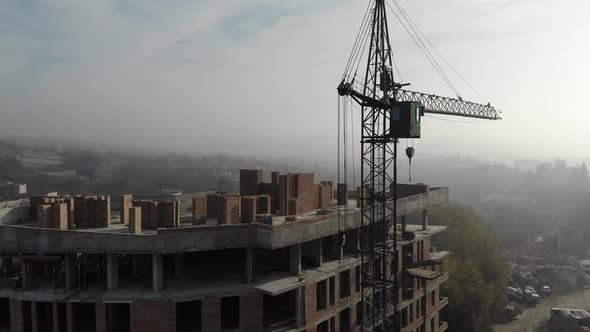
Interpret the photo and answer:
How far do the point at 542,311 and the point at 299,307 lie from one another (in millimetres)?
58428

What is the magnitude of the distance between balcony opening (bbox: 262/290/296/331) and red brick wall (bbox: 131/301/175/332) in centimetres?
603

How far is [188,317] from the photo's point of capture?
89.5ft

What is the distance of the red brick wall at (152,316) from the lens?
73.5ft

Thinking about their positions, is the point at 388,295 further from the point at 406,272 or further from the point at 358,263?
the point at 358,263

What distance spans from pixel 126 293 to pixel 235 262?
27.9 ft

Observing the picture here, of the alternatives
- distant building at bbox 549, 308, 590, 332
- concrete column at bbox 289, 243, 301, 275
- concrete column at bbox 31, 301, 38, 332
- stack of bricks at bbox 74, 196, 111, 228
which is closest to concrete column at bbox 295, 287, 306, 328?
concrete column at bbox 289, 243, 301, 275

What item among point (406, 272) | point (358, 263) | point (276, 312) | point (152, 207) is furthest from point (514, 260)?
point (152, 207)

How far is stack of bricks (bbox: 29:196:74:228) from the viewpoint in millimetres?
26755

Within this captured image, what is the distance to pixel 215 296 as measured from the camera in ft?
76.2

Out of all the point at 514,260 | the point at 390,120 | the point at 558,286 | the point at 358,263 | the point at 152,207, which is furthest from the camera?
the point at 514,260

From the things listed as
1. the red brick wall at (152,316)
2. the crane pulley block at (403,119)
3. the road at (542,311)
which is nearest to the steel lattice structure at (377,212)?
the crane pulley block at (403,119)

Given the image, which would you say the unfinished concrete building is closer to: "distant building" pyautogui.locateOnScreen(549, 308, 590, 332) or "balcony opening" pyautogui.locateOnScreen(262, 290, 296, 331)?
"balcony opening" pyautogui.locateOnScreen(262, 290, 296, 331)

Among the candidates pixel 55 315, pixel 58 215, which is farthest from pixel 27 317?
pixel 58 215

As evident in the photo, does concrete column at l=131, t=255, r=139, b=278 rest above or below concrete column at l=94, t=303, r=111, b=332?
above
